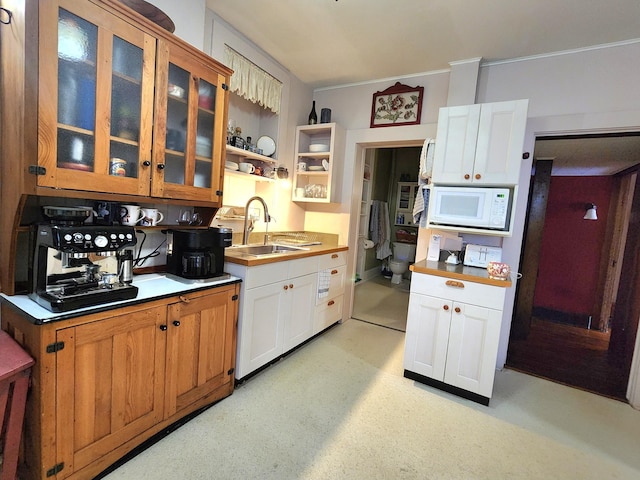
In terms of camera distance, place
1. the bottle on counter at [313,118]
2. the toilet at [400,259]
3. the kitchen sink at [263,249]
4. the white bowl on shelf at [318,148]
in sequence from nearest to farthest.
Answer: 1. the kitchen sink at [263,249]
2. the white bowl on shelf at [318,148]
3. the bottle on counter at [313,118]
4. the toilet at [400,259]

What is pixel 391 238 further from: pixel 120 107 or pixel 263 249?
pixel 120 107

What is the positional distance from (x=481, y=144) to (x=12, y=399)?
9.75 feet

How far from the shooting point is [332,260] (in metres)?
3.05

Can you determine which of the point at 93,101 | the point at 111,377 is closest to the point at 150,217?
the point at 93,101

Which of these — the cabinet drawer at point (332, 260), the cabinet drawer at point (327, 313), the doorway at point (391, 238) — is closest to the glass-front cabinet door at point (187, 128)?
the cabinet drawer at point (332, 260)

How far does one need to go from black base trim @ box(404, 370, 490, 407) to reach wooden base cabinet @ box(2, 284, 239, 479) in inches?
60.1

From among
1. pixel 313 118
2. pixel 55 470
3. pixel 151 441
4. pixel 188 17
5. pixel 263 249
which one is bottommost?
pixel 151 441

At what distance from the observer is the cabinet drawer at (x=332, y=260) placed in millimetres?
2871

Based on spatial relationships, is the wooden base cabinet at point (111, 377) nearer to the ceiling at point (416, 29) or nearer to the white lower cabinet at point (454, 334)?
the white lower cabinet at point (454, 334)

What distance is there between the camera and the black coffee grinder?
1821 mm

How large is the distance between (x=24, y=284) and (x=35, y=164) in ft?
1.96

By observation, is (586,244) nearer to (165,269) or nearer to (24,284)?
(165,269)

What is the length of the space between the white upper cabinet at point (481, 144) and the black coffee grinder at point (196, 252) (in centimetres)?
180

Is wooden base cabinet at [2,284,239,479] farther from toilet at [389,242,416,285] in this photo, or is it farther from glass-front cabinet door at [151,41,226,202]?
toilet at [389,242,416,285]
